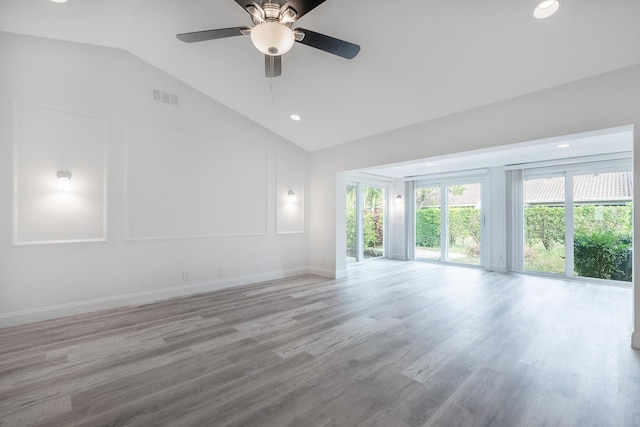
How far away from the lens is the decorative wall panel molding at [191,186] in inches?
163

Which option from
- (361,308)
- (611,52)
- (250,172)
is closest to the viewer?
(611,52)

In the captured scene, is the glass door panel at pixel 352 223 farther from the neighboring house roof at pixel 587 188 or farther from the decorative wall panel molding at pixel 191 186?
the neighboring house roof at pixel 587 188

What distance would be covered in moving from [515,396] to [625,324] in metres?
2.61

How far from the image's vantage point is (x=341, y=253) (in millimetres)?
5980

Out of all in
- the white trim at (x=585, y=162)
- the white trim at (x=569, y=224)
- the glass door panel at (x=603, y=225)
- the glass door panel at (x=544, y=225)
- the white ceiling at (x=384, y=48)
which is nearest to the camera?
the white ceiling at (x=384, y=48)

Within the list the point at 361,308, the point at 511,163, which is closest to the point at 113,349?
the point at 361,308

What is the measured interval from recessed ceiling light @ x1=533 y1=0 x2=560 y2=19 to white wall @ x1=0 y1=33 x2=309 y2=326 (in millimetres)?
4320

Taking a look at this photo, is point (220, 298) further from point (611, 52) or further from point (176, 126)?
point (611, 52)

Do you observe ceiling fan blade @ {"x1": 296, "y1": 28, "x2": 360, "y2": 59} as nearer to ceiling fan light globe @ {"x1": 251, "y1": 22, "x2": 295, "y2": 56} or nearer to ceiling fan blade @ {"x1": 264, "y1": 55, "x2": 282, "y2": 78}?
ceiling fan light globe @ {"x1": 251, "y1": 22, "x2": 295, "y2": 56}

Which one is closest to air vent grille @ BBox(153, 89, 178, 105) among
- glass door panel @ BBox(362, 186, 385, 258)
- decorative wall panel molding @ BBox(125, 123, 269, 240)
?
decorative wall panel molding @ BBox(125, 123, 269, 240)

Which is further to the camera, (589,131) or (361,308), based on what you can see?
(361,308)

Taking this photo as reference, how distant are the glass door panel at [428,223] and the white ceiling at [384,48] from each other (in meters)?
4.15

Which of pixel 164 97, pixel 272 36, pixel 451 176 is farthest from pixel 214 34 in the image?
pixel 451 176

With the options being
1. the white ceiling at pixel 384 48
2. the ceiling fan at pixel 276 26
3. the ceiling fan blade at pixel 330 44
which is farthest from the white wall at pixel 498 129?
the ceiling fan at pixel 276 26
